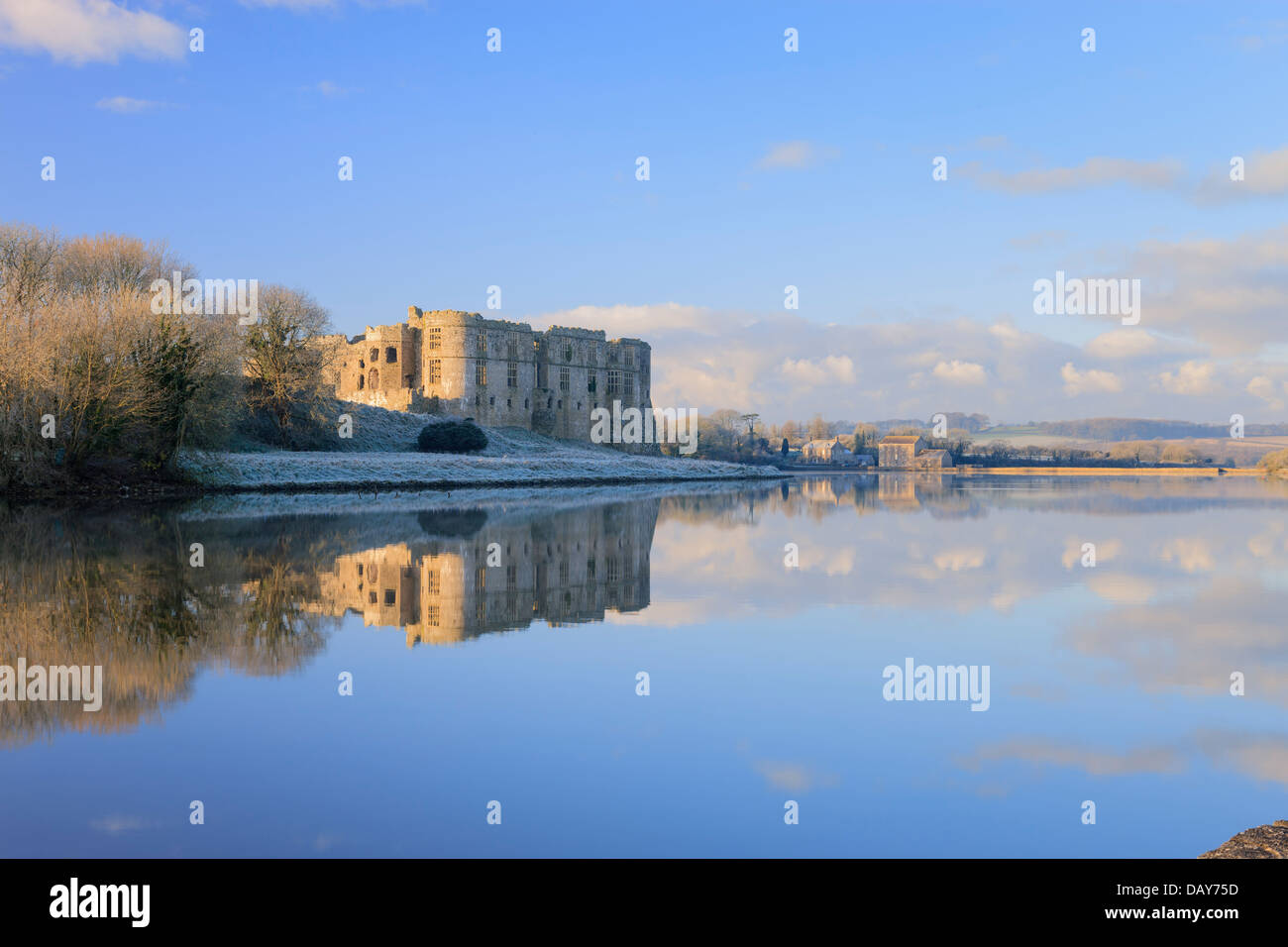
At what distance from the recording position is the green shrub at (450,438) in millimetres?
53812

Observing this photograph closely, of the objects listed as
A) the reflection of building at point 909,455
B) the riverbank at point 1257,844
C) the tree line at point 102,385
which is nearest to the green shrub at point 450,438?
the tree line at point 102,385

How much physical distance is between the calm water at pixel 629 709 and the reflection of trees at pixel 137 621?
5 cm

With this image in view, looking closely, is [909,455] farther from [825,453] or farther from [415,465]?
[415,465]

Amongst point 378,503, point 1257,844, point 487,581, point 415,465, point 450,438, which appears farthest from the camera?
point 450,438

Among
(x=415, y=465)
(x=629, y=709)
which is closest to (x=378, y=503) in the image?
(x=415, y=465)

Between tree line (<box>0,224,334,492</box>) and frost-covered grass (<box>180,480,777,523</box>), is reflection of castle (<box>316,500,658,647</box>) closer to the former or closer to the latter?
frost-covered grass (<box>180,480,777,523</box>)

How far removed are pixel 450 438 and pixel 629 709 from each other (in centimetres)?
4920

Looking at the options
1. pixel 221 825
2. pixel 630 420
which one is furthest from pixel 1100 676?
pixel 630 420

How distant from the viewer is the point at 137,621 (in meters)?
8.98

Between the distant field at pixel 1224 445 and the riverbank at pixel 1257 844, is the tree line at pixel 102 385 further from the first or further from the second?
the distant field at pixel 1224 445

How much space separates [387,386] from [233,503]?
37959 mm

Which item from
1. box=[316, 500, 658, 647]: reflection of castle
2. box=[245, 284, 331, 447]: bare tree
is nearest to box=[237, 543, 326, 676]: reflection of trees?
box=[316, 500, 658, 647]: reflection of castle

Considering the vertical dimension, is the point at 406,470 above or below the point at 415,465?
below
